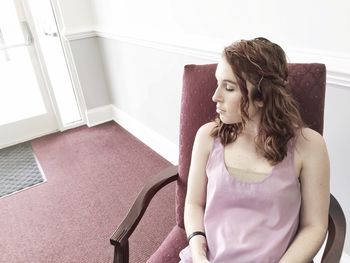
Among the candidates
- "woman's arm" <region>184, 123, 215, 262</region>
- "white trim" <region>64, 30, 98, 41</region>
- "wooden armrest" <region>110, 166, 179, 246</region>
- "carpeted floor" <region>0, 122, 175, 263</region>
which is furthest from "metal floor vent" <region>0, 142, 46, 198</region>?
"woman's arm" <region>184, 123, 215, 262</region>

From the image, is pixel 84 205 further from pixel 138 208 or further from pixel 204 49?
pixel 204 49

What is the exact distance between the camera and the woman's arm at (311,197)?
788 mm

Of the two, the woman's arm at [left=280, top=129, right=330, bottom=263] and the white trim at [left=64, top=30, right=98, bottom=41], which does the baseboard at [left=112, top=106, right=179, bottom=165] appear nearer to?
the white trim at [left=64, top=30, right=98, bottom=41]

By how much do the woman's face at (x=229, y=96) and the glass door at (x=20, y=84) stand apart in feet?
8.14

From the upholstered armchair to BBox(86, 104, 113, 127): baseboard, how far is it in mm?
2111

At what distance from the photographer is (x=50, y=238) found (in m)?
1.77

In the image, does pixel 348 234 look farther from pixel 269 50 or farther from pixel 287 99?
pixel 269 50

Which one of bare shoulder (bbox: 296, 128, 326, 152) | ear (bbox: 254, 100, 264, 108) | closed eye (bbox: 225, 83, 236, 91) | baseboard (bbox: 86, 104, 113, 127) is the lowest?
baseboard (bbox: 86, 104, 113, 127)

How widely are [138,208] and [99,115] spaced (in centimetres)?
227

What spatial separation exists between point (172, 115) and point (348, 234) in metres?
1.27

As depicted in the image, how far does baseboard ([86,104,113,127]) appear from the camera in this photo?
3.09 metres

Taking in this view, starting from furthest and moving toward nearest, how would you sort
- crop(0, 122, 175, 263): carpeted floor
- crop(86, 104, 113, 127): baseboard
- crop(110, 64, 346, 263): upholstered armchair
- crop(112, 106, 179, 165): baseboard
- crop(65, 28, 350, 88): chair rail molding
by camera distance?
crop(86, 104, 113, 127): baseboard < crop(112, 106, 179, 165): baseboard < crop(0, 122, 175, 263): carpeted floor < crop(65, 28, 350, 88): chair rail molding < crop(110, 64, 346, 263): upholstered armchair

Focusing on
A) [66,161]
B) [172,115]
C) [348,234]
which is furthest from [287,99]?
[66,161]

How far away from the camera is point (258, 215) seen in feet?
2.70
